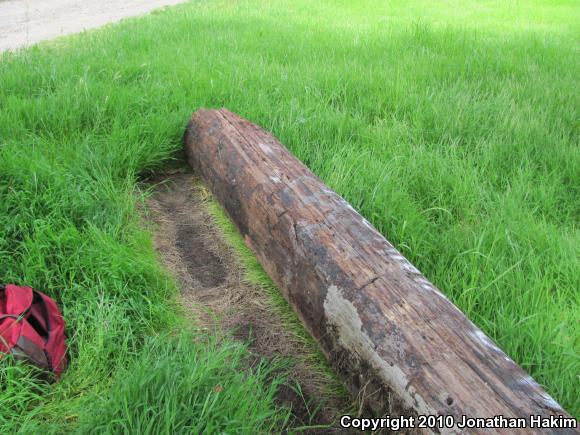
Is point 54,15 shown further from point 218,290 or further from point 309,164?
point 218,290

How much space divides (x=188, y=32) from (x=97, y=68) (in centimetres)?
197

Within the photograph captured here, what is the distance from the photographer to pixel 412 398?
Answer: 165 cm

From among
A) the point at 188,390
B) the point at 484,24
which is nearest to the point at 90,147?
the point at 188,390

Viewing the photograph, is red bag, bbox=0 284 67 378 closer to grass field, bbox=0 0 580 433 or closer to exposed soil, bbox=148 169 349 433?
grass field, bbox=0 0 580 433

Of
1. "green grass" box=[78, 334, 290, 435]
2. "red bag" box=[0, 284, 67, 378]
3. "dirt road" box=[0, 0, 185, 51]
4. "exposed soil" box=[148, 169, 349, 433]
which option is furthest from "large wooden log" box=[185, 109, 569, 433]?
"dirt road" box=[0, 0, 185, 51]

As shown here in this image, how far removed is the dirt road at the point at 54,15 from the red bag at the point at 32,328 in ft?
16.7

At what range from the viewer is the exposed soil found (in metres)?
2.09

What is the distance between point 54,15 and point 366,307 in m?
8.60

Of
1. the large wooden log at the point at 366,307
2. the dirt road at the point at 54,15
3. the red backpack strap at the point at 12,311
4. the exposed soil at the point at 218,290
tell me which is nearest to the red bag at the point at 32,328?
the red backpack strap at the point at 12,311

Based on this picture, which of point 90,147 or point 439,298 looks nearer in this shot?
point 439,298

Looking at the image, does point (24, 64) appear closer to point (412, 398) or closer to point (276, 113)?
point (276, 113)

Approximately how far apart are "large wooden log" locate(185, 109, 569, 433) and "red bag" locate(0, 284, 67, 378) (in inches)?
39.5

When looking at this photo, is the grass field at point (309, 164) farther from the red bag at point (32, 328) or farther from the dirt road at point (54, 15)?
the dirt road at point (54, 15)

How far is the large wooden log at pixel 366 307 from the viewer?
62.5 inches
